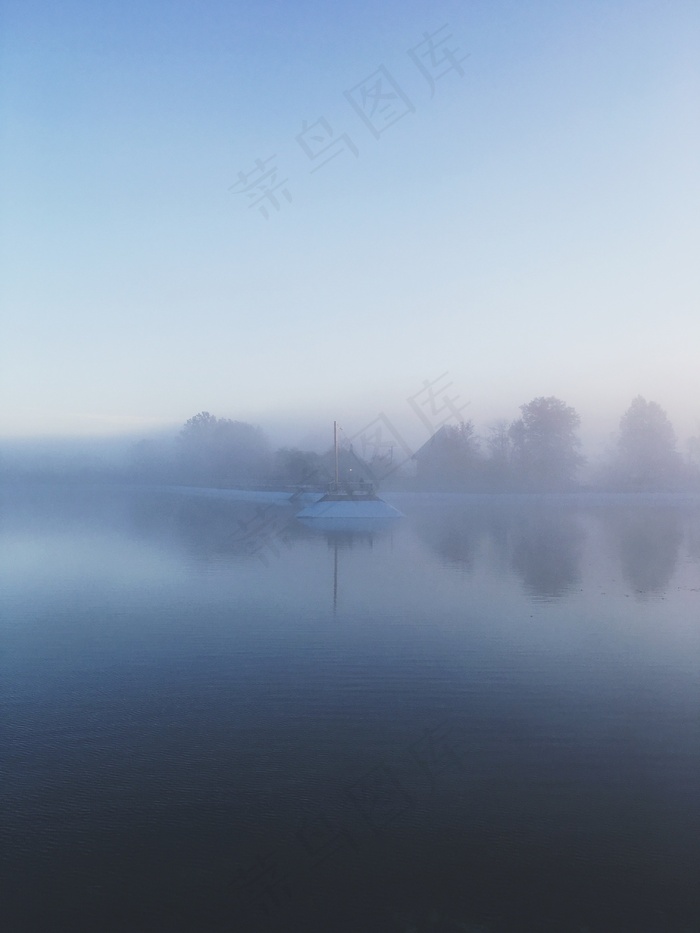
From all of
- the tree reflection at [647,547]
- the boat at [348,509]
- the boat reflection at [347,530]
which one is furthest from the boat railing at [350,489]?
the tree reflection at [647,547]

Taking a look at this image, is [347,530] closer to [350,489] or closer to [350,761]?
[350,489]

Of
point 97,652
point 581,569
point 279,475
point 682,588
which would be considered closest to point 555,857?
point 97,652

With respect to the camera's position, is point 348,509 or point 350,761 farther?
point 348,509

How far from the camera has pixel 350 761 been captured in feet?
20.6

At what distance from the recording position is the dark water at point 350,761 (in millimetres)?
4441

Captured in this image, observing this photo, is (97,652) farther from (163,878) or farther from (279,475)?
(279,475)

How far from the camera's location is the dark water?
14.6 feet

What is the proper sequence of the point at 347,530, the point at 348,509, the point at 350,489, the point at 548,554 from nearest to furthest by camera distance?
the point at 548,554
the point at 347,530
the point at 348,509
the point at 350,489

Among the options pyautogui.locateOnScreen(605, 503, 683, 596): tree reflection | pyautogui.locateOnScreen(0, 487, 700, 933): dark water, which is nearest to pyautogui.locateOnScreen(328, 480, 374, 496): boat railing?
pyautogui.locateOnScreen(605, 503, 683, 596): tree reflection

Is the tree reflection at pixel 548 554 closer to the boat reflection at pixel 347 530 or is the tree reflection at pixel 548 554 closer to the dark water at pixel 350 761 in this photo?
the dark water at pixel 350 761

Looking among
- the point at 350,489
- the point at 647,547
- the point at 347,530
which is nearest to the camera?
the point at 647,547

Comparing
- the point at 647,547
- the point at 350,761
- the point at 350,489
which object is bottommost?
the point at 647,547

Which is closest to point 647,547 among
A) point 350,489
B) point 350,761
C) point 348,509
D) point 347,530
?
point 347,530

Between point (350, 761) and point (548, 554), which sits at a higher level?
point (350, 761)
